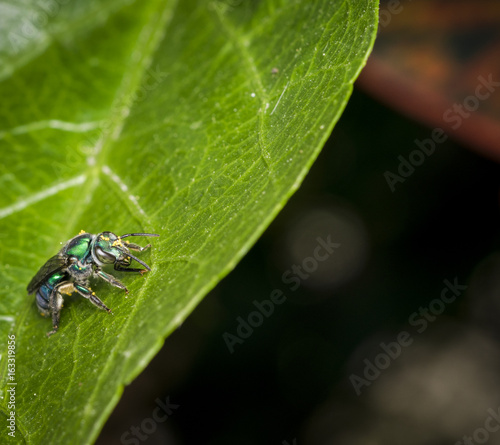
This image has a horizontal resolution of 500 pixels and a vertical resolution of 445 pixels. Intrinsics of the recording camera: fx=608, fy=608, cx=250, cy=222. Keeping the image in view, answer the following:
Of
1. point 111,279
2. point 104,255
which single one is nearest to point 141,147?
point 104,255

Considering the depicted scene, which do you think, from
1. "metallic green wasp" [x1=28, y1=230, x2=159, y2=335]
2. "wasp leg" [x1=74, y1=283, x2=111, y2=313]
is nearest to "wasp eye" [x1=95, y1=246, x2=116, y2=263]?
"metallic green wasp" [x1=28, y1=230, x2=159, y2=335]

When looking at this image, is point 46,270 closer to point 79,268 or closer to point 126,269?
point 79,268

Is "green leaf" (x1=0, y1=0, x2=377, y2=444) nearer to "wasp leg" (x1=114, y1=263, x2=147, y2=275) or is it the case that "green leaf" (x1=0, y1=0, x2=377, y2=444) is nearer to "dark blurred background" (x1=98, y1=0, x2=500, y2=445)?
"wasp leg" (x1=114, y1=263, x2=147, y2=275)

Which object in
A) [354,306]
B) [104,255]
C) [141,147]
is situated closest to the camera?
[104,255]

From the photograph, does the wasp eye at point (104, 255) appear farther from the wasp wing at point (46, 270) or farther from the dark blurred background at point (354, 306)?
the dark blurred background at point (354, 306)

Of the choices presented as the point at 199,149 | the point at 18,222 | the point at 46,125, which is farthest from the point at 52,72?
the point at 199,149

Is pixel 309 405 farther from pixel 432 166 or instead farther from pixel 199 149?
pixel 199 149
